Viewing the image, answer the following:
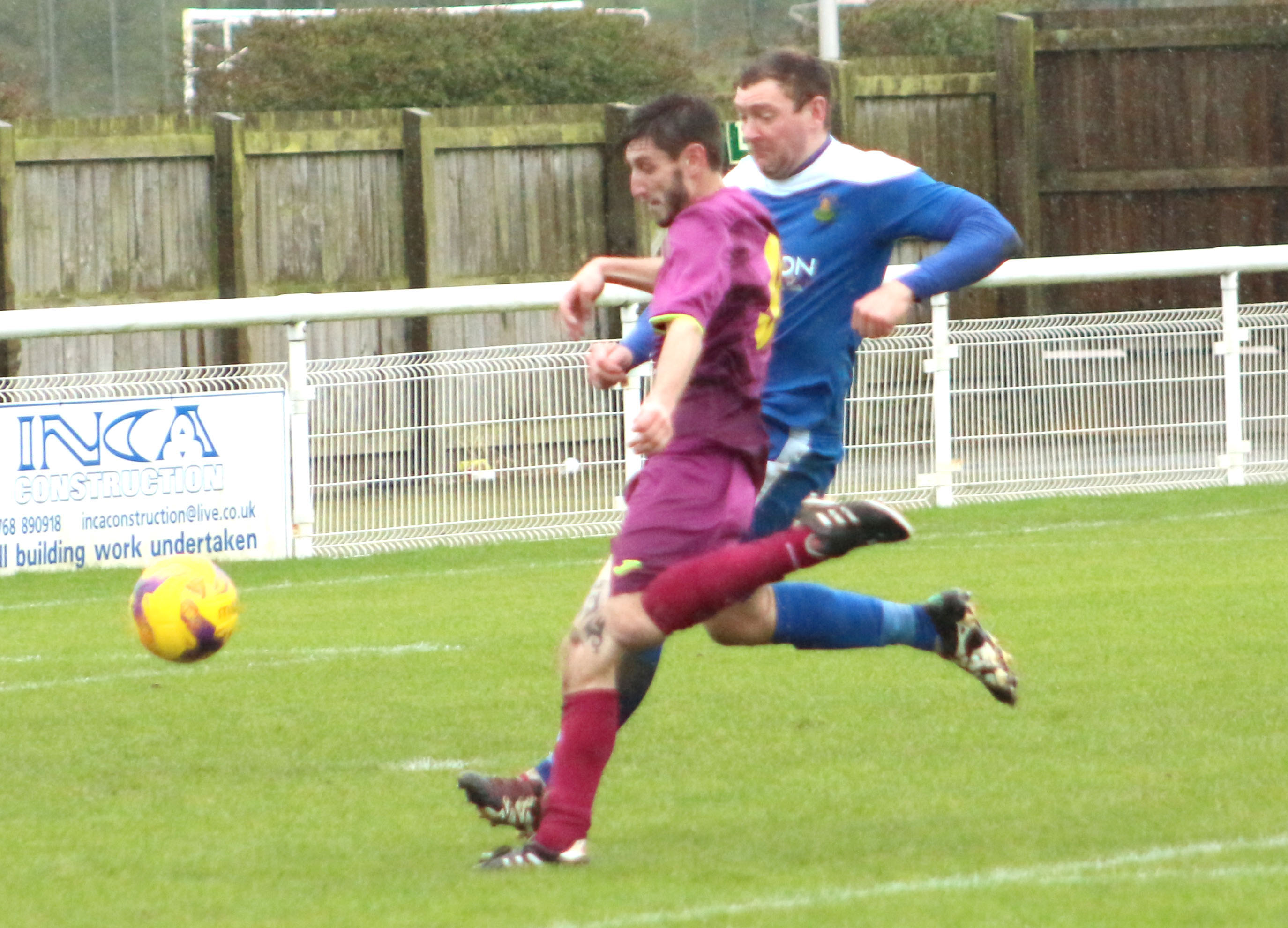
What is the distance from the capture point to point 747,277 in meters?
5.51

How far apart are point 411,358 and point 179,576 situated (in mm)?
6866

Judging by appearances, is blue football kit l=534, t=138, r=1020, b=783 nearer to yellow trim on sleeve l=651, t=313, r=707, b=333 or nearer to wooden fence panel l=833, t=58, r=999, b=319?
yellow trim on sleeve l=651, t=313, r=707, b=333

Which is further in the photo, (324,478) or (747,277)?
(324,478)

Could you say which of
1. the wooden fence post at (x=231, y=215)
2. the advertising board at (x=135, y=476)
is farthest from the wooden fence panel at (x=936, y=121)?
the advertising board at (x=135, y=476)

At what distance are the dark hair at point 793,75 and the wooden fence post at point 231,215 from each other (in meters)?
10.8

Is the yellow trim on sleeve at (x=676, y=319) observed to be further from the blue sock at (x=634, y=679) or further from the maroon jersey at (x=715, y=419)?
the blue sock at (x=634, y=679)

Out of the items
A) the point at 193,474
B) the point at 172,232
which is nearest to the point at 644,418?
the point at 193,474

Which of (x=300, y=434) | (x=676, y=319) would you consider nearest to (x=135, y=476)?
(x=300, y=434)

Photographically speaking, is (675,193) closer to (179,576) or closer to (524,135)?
(179,576)

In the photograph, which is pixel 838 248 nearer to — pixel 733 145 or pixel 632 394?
pixel 632 394

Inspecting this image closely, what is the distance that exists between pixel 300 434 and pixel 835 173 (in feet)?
22.0

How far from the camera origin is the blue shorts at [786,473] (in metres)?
6.16

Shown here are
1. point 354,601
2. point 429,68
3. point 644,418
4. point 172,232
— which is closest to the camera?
point 644,418

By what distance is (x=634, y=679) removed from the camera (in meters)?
5.84
